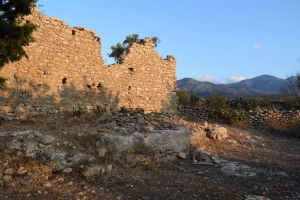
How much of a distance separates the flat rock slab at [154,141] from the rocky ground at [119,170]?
0.11 metres

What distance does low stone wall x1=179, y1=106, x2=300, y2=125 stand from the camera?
1486 cm

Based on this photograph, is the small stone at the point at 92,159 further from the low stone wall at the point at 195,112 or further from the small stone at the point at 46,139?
the low stone wall at the point at 195,112

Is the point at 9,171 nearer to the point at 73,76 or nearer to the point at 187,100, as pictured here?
the point at 73,76

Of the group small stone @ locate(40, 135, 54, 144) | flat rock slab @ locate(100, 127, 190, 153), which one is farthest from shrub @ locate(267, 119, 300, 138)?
small stone @ locate(40, 135, 54, 144)

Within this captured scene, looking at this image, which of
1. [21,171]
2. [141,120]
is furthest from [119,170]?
[141,120]

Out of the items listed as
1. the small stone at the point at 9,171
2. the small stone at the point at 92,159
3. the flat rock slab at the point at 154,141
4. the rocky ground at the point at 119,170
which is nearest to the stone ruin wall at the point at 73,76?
the rocky ground at the point at 119,170

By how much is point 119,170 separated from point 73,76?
4764 mm

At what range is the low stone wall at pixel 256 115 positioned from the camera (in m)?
14.9

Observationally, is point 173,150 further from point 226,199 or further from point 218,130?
point 218,130

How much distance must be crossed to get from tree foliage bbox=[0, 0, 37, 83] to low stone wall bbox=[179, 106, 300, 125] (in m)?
10.4

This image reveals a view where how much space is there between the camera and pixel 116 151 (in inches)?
230

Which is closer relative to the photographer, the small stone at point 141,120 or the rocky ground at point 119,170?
the rocky ground at point 119,170

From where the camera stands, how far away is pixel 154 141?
671 centimetres

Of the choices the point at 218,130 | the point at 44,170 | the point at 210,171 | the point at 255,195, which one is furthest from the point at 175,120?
the point at 44,170
